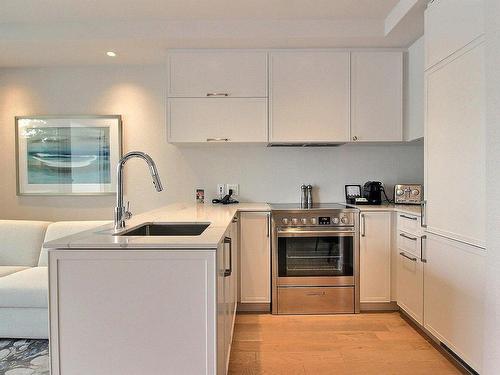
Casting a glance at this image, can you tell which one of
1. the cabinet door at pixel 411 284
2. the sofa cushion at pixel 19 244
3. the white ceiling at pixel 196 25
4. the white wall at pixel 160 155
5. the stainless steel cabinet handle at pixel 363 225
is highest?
the white ceiling at pixel 196 25

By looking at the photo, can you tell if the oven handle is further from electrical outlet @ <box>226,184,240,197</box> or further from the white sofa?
the white sofa

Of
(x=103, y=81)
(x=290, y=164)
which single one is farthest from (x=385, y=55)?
(x=103, y=81)

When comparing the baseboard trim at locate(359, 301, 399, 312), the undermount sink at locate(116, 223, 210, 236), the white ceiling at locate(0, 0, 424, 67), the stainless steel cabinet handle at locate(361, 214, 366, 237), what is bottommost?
the baseboard trim at locate(359, 301, 399, 312)

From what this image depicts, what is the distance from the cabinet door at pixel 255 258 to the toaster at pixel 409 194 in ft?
4.23

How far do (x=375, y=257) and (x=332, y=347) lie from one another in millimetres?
884

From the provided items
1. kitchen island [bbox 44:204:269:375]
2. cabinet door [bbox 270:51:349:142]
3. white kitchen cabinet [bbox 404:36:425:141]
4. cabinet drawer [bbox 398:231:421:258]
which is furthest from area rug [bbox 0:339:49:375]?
white kitchen cabinet [bbox 404:36:425:141]

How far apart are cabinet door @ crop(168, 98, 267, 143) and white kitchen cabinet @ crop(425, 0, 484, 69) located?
1.32 metres

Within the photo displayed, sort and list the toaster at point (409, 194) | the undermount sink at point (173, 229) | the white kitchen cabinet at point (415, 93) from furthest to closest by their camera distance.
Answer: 1. the toaster at point (409, 194)
2. the white kitchen cabinet at point (415, 93)
3. the undermount sink at point (173, 229)

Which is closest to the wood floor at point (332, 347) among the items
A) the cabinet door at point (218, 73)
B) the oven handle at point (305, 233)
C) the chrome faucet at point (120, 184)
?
the oven handle at point (305, 233)

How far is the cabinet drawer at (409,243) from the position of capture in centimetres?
230

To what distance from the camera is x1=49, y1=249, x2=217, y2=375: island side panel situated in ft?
3.81

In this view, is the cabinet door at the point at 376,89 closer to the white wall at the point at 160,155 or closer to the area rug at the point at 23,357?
the white wall at the point at 160,155

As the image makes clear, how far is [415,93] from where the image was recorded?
8.99 feet

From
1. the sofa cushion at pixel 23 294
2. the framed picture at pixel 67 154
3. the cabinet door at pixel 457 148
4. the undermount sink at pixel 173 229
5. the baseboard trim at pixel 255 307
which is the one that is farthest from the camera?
the framed picture at pixel 67 154
